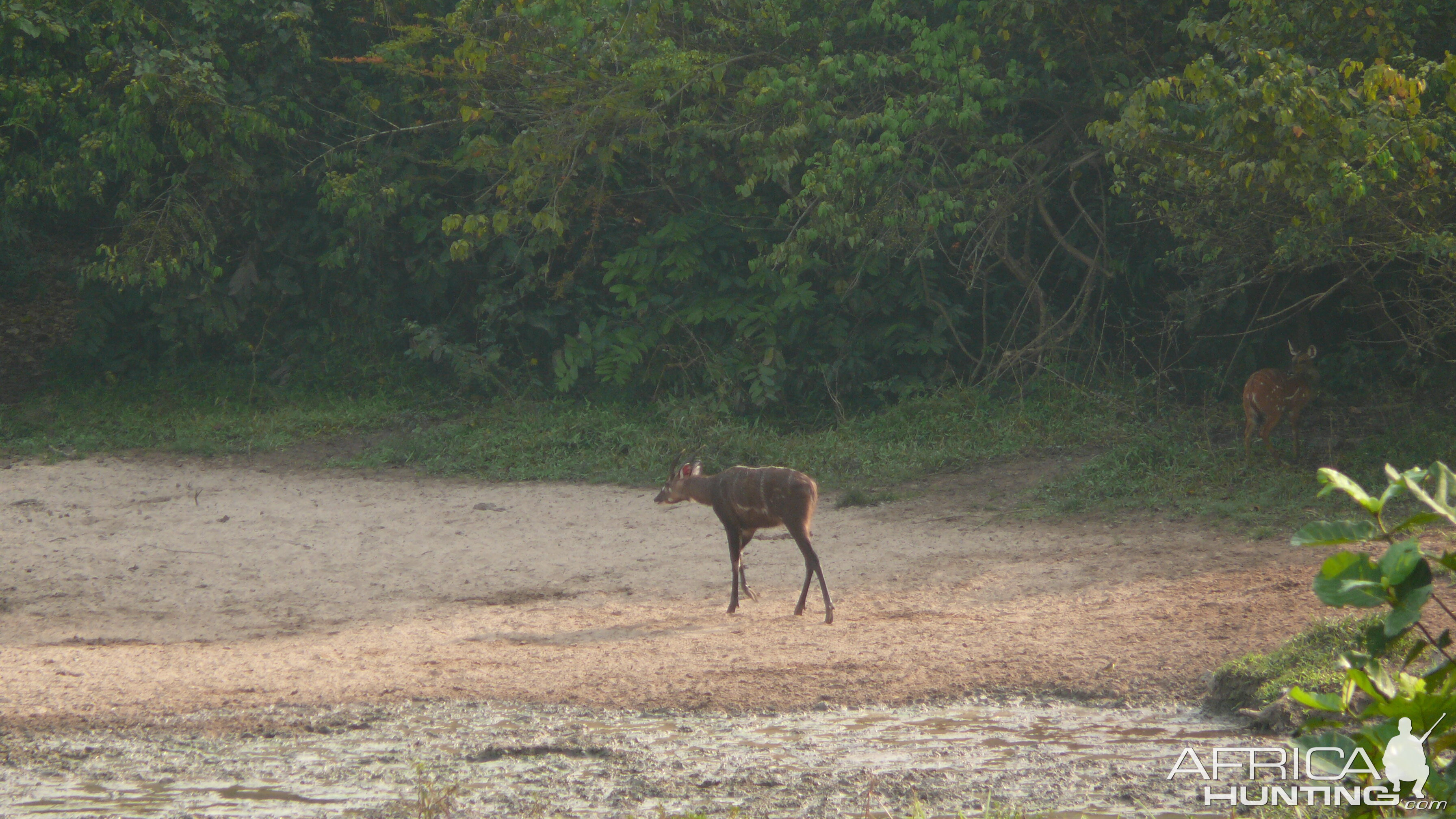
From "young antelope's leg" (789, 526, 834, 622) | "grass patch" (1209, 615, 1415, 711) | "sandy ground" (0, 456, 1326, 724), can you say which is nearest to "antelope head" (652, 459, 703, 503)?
"sandy ground" (0, 456, 1326, 724)

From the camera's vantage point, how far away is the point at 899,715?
5.21 m

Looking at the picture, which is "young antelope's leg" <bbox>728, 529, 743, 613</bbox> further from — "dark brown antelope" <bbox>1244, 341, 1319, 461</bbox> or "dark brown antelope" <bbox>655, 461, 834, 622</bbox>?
"dark brown antelope" <bbox>1244, 341, 1319, 461</bbox>

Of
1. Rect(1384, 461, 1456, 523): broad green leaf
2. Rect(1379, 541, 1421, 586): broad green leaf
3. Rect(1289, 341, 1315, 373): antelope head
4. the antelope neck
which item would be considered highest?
Rect(1384, 461, 1456, 523): broad green leaf

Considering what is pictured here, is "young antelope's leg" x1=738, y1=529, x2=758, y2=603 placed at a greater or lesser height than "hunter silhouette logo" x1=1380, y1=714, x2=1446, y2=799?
lesser

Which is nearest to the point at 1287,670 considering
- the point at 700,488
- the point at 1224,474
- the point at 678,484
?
the point at 700,488

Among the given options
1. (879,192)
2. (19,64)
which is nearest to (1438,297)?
(879,192)

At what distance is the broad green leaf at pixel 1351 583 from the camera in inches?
60.1

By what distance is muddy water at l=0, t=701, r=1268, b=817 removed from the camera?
4.22 m

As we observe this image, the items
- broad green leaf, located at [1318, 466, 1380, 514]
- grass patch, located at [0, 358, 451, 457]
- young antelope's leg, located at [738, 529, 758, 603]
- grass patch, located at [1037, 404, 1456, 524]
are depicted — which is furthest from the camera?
grass patch, located at [0, 358, 451, 457]

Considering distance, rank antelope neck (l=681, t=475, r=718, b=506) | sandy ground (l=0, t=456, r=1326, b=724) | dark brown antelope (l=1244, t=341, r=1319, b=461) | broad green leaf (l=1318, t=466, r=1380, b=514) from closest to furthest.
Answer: broad green leaf (l=1318, t=466, r=1380, b=514), sandy ground (l=0, t=456, r=1326, b=724), antelope neck (l=681, t=475, r=718, b=506), dark brown antelope (l=1244, t=341, r=1319, b=461)

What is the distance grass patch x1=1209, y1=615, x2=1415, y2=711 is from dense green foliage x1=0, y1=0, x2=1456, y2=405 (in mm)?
4353

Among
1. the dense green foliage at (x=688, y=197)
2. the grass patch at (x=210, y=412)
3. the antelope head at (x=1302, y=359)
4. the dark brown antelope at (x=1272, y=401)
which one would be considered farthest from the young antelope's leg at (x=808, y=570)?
the grass patch at (x=210, y=412)

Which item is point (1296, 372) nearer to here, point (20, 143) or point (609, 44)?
point (609, 44)

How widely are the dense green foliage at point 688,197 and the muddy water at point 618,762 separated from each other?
5.50 meters
